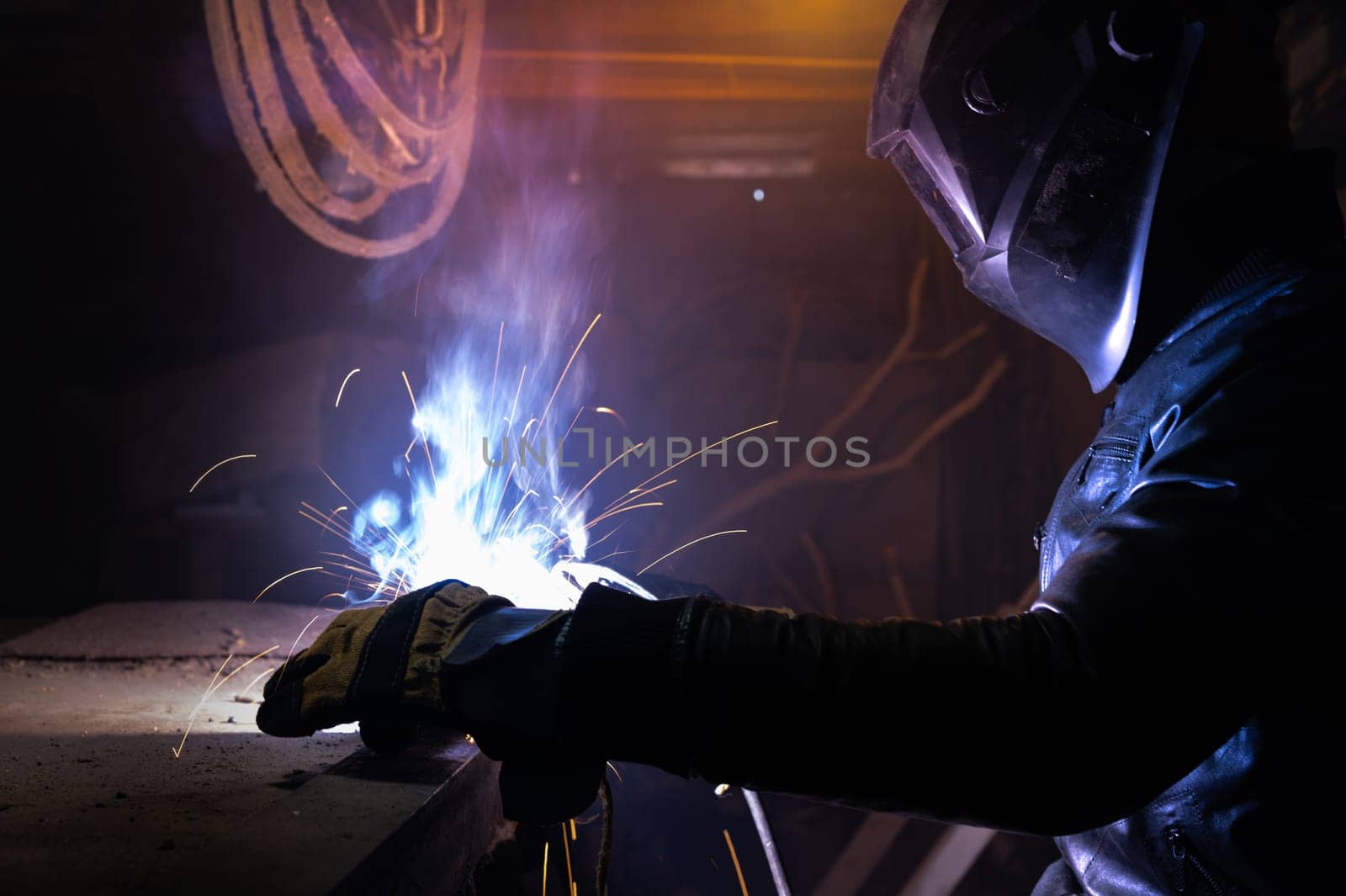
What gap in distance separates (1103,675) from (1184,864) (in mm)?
455

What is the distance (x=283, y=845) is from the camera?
85 centimetres

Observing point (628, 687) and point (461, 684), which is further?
point (461, 684)

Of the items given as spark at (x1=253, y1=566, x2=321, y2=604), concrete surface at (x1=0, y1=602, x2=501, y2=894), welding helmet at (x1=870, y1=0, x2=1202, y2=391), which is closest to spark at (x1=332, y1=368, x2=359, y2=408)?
spark at (x1=253, y1=566, x2=321, y2=604)

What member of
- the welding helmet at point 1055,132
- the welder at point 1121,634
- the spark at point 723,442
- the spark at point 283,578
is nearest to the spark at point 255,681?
the welder at point 1121,634

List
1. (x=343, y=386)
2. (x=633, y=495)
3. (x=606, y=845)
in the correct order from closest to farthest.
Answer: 1. (x=606, y=845)
2. (x=343, y=386)
3. (x=633, y=495)

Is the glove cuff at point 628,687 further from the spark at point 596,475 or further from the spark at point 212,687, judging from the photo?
the spark at point 596,475

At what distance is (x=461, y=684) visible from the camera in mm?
911

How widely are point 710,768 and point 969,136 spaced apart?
1.25 metres

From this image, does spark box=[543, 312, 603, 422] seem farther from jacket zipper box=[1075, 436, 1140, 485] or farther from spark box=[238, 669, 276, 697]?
jacket zipper box=[1075, 436, 1140, 485]

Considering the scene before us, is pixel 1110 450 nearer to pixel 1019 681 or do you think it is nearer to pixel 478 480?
pixel 1019 681

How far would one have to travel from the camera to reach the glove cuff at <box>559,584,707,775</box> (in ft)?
2.48

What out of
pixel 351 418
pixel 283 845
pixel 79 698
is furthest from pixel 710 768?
pixel 351 418

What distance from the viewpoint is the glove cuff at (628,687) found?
2.48 feet

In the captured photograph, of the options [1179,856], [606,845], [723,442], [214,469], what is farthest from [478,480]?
[1179,856]
